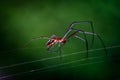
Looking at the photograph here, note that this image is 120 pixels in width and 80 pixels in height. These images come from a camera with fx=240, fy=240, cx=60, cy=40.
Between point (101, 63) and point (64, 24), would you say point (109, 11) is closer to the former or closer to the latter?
point (64, 24)

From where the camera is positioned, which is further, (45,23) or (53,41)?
(45,23)

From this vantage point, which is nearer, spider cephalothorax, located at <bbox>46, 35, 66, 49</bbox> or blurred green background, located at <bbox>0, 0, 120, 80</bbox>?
spider cephalothorax, located at <bbox>46, 35, 66, 49</bbox>

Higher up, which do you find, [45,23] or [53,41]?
[45,23]

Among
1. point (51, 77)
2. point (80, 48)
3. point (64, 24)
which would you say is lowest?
point (51, 77)

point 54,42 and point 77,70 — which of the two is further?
point 54,42

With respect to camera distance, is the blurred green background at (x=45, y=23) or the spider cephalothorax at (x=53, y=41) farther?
the blurred green background at (x=45, y=23)

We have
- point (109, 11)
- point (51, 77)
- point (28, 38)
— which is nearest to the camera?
point (51, 77)

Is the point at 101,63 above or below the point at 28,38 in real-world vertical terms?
below

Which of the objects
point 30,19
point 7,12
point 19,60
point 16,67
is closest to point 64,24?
point 30,19

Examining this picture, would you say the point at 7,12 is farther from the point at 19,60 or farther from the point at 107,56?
the point at 107,56

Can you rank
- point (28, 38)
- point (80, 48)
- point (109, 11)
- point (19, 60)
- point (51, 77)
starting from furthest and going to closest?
point (109, 11) < point (28, 38) < point (80, 48) < point (19, 60) < point (51, 77)
